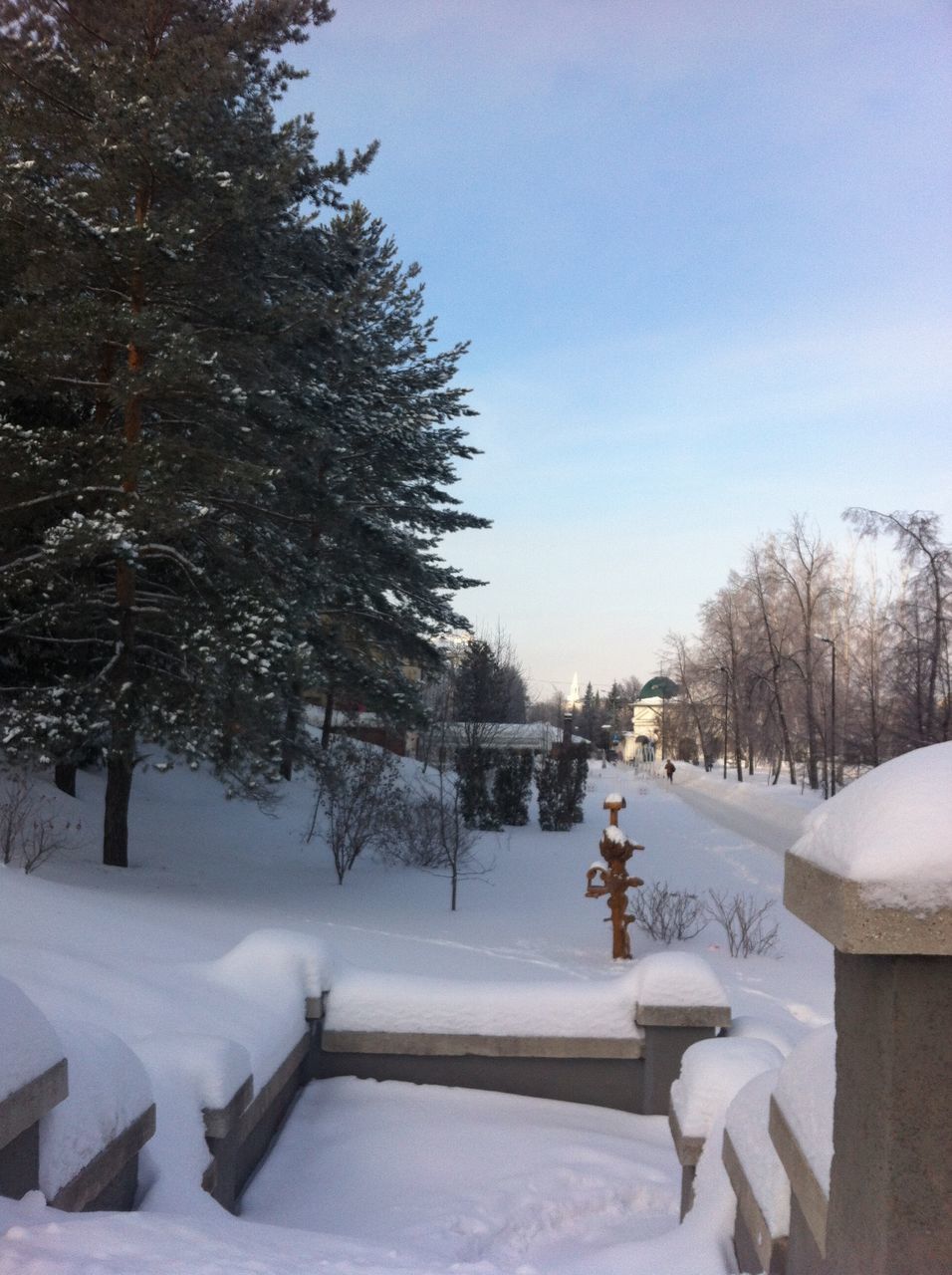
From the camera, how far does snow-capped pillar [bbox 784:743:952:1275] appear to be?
62.3 inches

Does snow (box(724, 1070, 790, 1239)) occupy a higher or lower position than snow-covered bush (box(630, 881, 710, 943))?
higher

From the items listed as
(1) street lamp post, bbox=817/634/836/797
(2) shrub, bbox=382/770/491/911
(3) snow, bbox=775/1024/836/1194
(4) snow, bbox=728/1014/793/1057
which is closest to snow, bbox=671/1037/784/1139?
(3) snow, bbox=775/1024/836/1194

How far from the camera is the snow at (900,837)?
5.18ft

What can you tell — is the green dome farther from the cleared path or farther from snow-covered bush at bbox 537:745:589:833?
snow-covered bush at bbox 537:745:589:833

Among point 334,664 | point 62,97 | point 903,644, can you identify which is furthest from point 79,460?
point 903,644

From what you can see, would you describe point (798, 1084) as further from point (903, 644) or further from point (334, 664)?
point (903, 644)

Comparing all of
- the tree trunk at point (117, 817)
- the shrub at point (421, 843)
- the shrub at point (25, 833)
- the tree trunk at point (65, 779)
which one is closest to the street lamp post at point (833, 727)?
the shrub at point (421, 843)

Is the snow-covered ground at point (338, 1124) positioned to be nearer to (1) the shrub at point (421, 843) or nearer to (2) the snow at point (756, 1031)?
(2) the snow at point (756, 1031)

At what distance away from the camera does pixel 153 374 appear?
10.9 metres

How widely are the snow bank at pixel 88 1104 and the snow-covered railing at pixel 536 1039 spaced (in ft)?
7.63

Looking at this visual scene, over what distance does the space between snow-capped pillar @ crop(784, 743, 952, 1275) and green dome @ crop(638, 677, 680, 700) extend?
75.4 m

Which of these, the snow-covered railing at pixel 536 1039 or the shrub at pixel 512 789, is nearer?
the snow-covered railing at pixel 536 1039

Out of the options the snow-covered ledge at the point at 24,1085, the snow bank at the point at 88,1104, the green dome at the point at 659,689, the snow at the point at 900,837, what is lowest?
the snow bank at the point at 88,1104

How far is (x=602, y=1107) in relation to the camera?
5391 mm
